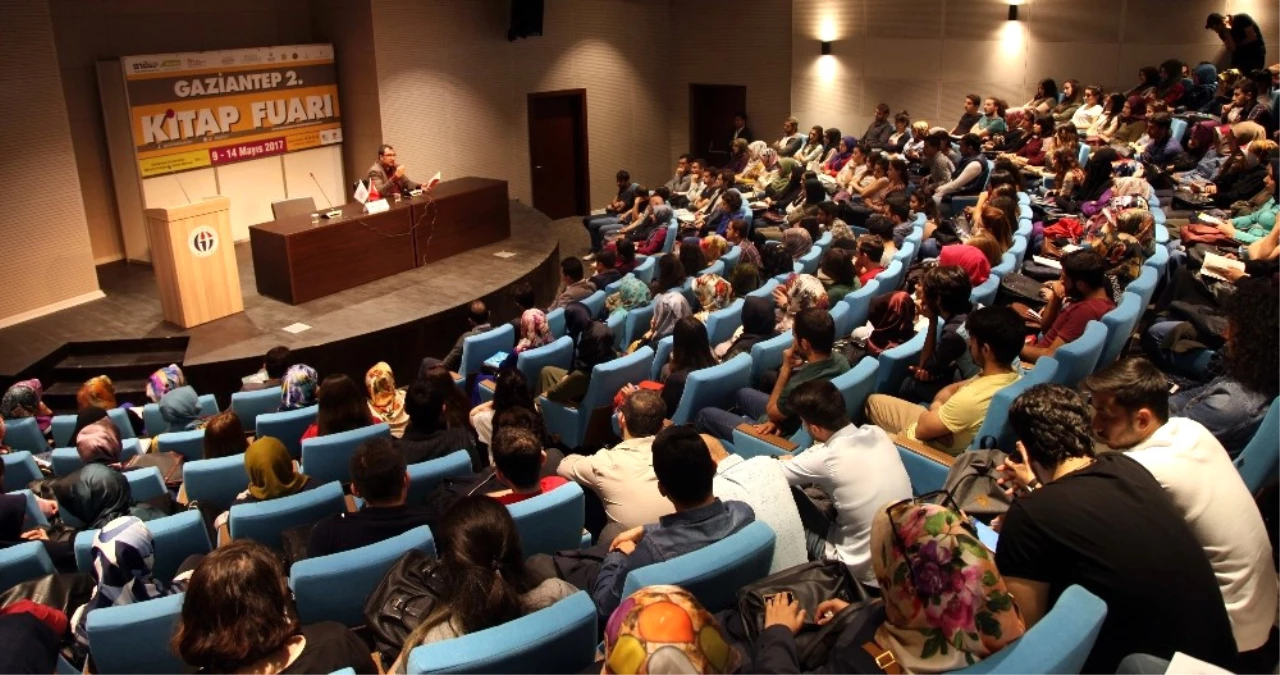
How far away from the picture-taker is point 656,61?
1466cm

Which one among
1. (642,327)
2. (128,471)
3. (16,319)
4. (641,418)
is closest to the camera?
(641,418)

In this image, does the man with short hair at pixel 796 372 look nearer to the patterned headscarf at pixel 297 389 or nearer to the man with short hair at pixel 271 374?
the patterned headscarf at pixel 297 389

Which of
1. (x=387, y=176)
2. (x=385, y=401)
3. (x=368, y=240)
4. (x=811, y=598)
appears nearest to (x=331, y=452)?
(x=385, y=401)

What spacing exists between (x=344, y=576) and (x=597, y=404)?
2363 millimetres

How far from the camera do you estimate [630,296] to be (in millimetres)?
6586

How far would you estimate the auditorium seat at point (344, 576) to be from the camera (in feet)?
9.26

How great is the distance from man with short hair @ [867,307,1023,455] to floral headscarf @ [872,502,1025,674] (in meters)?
1.64

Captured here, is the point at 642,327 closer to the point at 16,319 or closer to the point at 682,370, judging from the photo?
the point at 682,370

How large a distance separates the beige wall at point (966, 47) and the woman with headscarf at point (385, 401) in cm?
961

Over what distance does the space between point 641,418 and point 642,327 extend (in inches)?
100.0

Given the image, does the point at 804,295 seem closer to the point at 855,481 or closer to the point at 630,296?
the point at 630,296

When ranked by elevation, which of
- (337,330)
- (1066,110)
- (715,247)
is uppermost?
(1066,110)

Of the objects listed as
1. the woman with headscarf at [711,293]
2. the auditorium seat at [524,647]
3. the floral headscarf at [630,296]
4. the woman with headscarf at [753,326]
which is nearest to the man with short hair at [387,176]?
the floral headscarf at [630,296]

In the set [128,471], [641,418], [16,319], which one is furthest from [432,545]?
[16,319]
